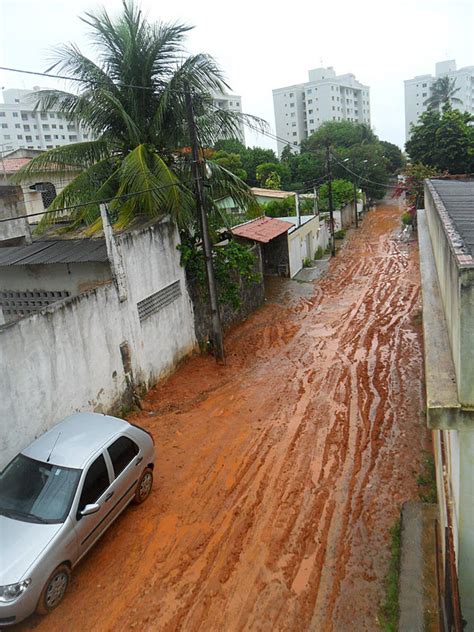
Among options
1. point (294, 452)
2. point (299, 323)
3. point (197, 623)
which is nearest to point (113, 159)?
point (299, 323)

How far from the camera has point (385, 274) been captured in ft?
79.2

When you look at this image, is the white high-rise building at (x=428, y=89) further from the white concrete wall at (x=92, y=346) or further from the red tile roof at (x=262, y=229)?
the white concrete wall at (x=92, y=346)

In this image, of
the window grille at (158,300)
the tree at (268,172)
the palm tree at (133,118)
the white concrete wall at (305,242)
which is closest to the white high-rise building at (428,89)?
the tree at (268,172)

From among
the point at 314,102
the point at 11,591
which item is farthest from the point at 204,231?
the point at 314,102

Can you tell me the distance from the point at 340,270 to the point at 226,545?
21204mm

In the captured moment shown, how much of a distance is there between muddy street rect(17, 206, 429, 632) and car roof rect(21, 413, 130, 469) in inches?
51.3

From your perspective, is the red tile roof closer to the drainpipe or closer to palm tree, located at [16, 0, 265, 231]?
palm tree, located at [16, 0, 265, 231]

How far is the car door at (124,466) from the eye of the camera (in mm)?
6695

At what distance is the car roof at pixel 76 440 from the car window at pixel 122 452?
0.43ft

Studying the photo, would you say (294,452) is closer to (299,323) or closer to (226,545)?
(226,545)

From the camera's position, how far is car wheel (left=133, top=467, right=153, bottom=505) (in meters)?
7.37

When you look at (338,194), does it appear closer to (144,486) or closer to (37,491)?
(144,486)

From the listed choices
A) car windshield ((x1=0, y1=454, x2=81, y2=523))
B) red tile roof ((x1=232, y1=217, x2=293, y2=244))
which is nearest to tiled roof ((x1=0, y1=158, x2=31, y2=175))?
red tile roof ((x1=232, y1=217, x2=293, y2=244))

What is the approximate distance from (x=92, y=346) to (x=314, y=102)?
100 m
